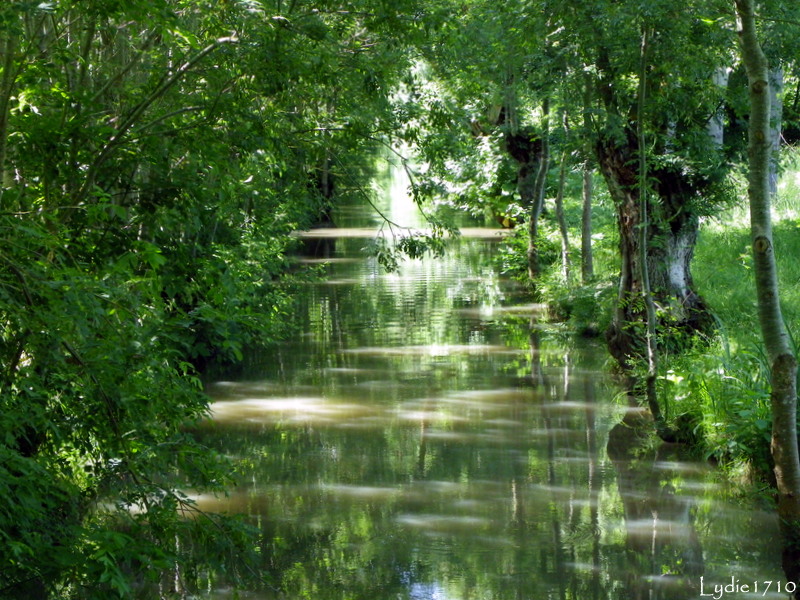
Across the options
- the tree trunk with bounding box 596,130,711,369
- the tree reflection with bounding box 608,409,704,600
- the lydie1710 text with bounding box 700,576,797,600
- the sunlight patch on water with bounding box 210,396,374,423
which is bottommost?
the lydie1710 text with bounding box 700,576,797,600

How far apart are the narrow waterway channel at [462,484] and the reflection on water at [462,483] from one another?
0.02m

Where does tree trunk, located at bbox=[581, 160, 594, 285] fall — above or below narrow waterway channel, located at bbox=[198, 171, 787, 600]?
above

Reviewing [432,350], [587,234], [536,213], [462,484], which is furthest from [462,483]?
[536,213]

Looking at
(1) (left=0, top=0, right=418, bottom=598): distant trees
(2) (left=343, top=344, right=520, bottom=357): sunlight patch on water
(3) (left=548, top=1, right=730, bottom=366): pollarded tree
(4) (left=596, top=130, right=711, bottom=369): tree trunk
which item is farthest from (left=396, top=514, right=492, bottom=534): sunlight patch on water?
(2) (left=343, top=344, right=520, bottom=357): sunlight patch on water

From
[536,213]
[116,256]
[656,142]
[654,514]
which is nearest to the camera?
[116,256]

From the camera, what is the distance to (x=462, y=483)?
9875 millimetres

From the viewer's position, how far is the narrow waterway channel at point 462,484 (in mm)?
7633

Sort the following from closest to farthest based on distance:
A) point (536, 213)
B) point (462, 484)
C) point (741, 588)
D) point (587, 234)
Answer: point (741, 588)
point (462, 484)
point (587, 234)
point (536, 213)

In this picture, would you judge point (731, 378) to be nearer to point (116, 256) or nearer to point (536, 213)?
point (116, 256)

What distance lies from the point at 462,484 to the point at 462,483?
32 mm

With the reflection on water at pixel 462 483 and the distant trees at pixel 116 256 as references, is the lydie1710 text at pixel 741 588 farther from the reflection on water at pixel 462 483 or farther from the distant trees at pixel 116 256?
the distant trees at pixel 116 256

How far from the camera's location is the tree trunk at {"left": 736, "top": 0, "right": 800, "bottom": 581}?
6.32 m

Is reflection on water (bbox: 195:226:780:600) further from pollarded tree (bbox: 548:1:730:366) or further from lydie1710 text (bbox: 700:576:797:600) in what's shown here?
pollarded tree (bbox: 548:1:730:366)

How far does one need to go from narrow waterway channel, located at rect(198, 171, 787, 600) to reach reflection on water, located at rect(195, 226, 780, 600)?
0.02 m
